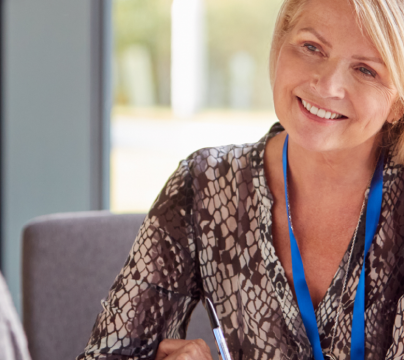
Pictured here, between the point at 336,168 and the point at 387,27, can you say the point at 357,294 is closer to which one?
the point at 336,168

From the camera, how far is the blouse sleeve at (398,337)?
105 centimetres

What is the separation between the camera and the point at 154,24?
2.96 m

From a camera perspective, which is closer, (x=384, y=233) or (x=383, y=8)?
(x=383, y=8)

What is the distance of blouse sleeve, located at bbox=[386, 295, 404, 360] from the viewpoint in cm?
105

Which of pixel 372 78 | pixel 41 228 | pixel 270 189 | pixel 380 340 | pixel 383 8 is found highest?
pixel 383 8

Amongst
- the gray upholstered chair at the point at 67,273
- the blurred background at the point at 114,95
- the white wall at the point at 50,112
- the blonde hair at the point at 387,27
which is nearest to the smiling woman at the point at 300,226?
the blonde hair at the point at 387,27

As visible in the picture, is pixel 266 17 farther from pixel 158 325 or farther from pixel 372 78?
pixel 158 325

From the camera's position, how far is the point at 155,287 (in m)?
1.16

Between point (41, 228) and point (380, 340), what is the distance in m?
0.82

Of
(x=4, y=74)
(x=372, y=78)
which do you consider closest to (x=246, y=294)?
(x=372, y=78)

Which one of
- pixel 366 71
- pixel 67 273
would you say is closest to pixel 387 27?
pixel 366 71

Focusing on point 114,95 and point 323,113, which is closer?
point 323,113

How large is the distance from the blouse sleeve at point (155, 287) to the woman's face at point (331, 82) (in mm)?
311

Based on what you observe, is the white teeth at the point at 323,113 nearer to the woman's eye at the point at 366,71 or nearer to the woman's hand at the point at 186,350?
the woman's eye at the point at 366,71
